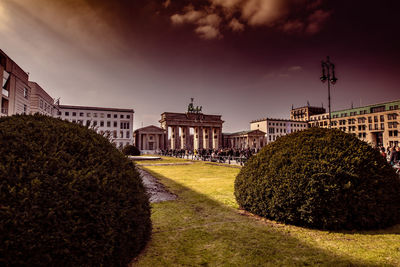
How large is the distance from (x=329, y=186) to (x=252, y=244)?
204cm

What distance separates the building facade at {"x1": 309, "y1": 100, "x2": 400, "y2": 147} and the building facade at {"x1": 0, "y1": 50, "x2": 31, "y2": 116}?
8135cm

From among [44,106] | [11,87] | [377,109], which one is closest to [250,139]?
[377,109]

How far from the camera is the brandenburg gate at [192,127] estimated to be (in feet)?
294

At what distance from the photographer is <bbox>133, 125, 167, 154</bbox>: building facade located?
8981 centimetres

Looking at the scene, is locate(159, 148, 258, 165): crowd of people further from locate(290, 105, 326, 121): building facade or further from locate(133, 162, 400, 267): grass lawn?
locate(290, 105, 326, 121): building facade

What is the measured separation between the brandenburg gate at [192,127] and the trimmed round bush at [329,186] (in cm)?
8280

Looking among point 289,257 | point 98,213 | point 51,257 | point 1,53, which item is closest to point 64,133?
point 98,213

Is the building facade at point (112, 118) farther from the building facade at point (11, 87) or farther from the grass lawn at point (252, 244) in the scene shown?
the grass lawn at point (252, 244)

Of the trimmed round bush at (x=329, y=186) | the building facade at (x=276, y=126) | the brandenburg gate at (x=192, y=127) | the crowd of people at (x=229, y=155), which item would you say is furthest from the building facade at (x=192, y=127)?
the trimmed round bush at (x=329, y=186)

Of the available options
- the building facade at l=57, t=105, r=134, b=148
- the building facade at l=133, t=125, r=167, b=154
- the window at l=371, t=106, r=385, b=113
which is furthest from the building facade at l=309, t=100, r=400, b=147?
the building facade at l=57, t=105, r=134, b=148

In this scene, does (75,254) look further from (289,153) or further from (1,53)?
(1,53)

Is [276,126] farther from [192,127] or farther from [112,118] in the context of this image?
[112,118]

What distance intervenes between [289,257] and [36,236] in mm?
3461

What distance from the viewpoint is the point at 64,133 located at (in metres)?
3.16
